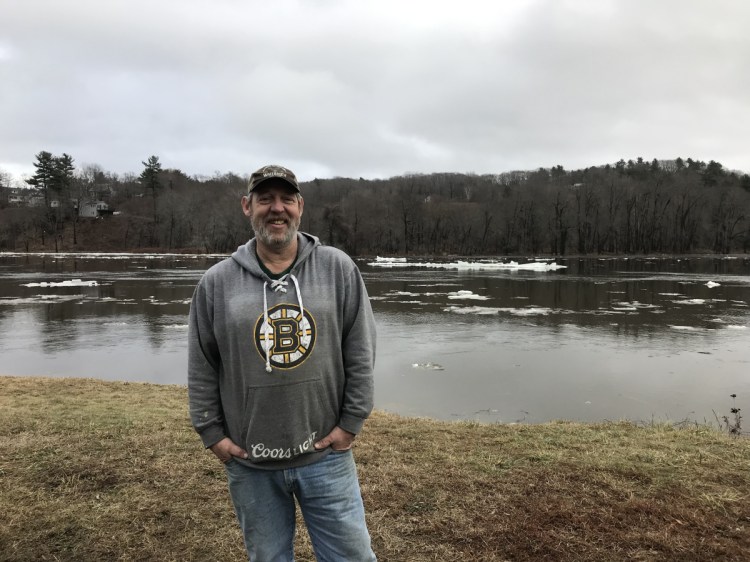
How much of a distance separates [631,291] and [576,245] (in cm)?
6983

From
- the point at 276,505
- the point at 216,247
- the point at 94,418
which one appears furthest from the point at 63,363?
the point at 216,247

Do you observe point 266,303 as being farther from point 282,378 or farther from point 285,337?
point 282,378

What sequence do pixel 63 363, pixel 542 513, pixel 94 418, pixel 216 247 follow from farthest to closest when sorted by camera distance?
pixel 216 247 → pixel 63 363 → pixel 94 418 → pixel 542 513

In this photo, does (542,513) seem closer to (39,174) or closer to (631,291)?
(631,291)

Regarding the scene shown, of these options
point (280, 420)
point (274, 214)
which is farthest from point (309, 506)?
point (274, 214)

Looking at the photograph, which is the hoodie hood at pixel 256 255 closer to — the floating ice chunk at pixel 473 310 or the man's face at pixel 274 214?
the man's face at pixel 274 214

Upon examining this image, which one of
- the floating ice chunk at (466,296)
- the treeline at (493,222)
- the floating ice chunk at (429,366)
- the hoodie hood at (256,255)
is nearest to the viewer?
the hoodie hood at (256,255)

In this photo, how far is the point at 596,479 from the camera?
4.36m

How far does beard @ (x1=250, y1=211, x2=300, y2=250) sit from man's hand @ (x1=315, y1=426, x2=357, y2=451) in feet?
2.91

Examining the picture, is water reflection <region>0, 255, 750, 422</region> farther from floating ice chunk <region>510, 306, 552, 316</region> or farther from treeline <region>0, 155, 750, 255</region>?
treeline <region>0, 155, 750, 255</region>

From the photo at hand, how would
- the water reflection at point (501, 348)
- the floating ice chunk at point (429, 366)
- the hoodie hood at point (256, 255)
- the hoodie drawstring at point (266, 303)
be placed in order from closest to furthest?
the hoodie drawstring at point (266, 303)
the hoodie hood at point (256, 255)
the water reflection at point (501, 348)
the floating ice chunk at point (429, 366)

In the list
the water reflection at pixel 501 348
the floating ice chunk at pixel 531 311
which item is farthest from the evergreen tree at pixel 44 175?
the floating ice chunk at pixel 531 311

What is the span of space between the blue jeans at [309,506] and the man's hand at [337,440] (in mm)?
46

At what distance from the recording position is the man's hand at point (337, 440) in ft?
7.59
